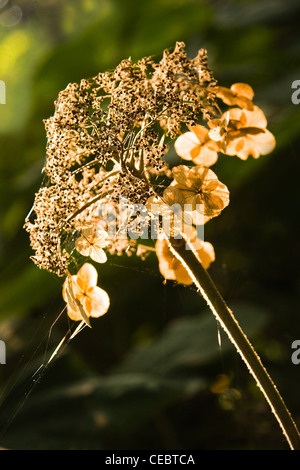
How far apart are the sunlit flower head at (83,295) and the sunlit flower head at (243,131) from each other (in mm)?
138

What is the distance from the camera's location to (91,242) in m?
0.34

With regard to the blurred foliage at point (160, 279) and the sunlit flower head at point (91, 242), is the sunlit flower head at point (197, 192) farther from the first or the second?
the blurred foliage at point (160, 279)

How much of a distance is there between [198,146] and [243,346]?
Answer: 0.15 metres

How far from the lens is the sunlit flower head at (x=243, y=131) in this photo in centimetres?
36

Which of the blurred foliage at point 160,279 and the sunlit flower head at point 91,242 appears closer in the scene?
the sunlit flower head at point 91,242

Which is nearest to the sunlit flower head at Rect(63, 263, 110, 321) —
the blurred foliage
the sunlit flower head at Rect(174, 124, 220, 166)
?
the sunlit flower head at Rect(174, 124, 220, 166)

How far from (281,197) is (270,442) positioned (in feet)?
1.56

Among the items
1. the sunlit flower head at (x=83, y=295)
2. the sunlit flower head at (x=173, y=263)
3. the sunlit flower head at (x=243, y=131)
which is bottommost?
the sunlit flower head at (x=83, y=295)

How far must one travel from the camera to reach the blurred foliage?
79 cm

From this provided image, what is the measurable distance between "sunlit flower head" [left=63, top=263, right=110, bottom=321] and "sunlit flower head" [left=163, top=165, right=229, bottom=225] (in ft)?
0.29

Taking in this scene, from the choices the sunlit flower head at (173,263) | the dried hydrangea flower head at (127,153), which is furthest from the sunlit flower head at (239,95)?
the sunlit flower head at (173,263)

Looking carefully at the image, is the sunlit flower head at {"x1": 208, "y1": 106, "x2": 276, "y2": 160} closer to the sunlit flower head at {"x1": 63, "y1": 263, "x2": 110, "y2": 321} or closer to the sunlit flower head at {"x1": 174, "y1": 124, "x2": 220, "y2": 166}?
the sunlit flower head at {"x1": 174, "y1": 124, "x2": 220, "y2": 166}
